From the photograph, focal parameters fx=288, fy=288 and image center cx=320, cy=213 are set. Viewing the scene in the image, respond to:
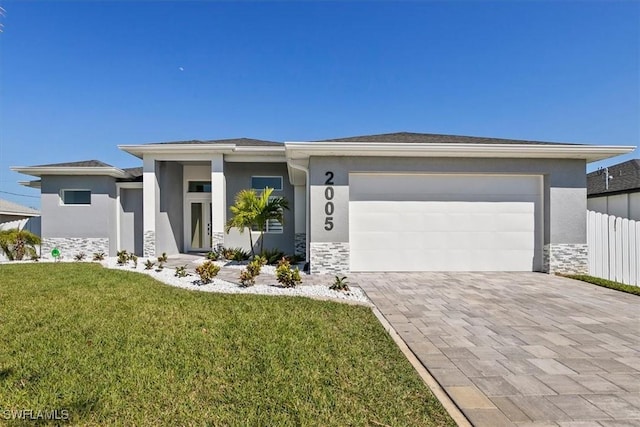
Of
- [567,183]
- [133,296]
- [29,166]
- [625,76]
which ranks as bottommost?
[133,296]

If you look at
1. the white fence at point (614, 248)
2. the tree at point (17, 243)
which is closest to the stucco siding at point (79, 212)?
the tree at point (17, 243)

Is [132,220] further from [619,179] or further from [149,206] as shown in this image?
[619,179]

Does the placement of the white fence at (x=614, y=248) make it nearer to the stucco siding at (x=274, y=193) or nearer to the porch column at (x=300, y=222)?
the porch column at (x=300, y=222)

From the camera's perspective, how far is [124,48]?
10242mm

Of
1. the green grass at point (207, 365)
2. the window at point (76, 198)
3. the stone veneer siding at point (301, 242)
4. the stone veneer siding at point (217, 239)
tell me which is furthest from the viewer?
the window at point (76, 198)

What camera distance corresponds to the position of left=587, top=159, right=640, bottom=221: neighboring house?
12.0 m

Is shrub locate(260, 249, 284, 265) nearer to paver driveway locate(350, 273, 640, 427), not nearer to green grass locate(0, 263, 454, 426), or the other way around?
paver driveway locate(350, 273, 640, 427)

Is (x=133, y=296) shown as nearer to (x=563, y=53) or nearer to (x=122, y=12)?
(x=122, y=12)

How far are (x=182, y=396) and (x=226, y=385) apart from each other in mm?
379

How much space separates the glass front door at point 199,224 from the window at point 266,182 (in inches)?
111

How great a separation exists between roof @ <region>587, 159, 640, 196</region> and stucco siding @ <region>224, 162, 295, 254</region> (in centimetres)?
Answer: 1420

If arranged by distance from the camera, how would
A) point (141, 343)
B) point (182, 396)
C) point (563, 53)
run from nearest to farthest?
point (182, 396), point (141, 343), point (563, 53)

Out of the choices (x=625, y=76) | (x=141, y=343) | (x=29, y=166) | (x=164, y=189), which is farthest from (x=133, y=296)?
(x=625, y=76)

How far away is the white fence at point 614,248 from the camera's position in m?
7.37
